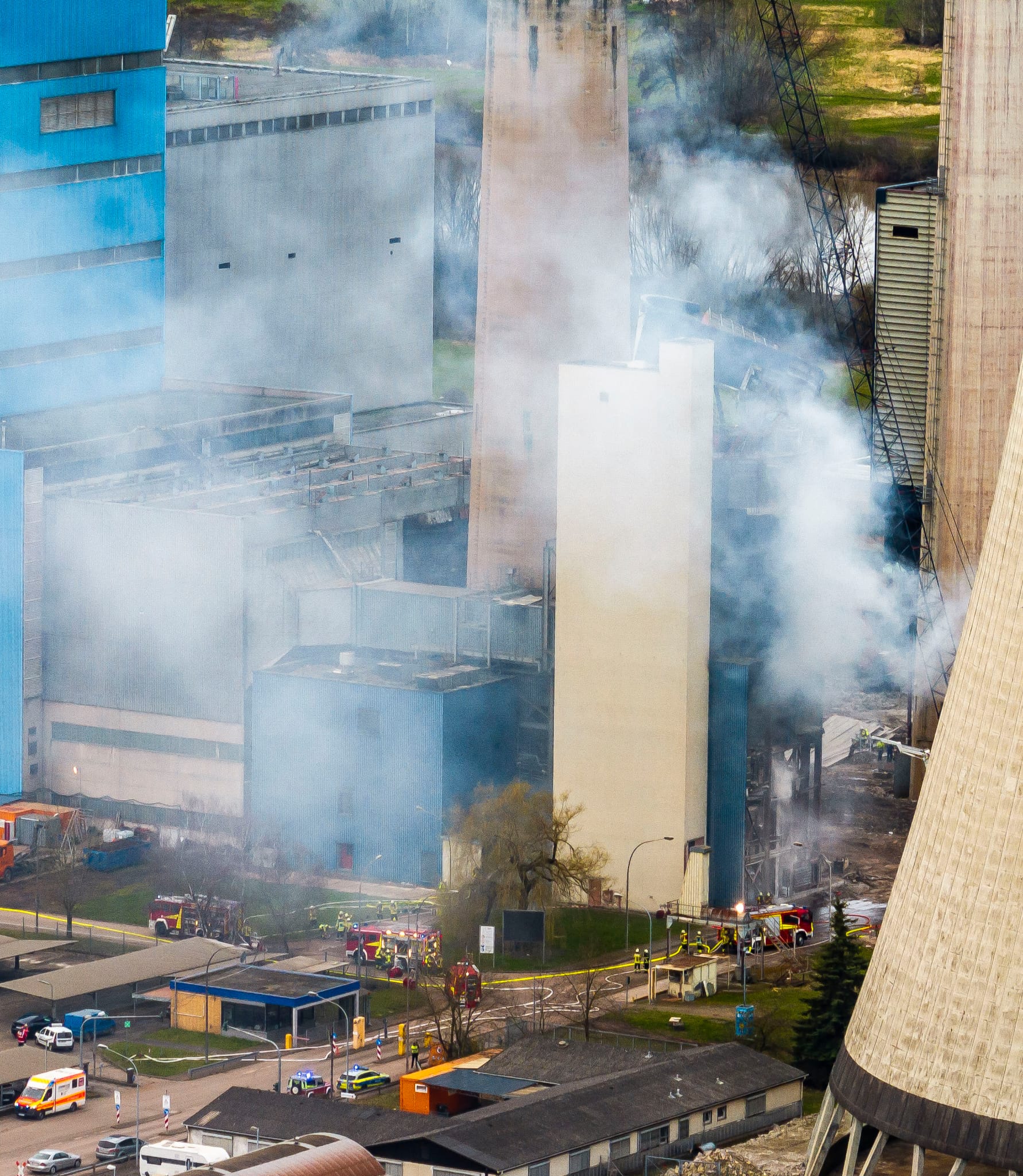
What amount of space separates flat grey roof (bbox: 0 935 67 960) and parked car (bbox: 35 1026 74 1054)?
425 centimetres

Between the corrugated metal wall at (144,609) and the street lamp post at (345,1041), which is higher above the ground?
the corrugated metal wall at (144,609)

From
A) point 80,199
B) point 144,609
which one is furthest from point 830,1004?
point 80,199

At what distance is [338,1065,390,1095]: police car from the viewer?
4553 centimetres

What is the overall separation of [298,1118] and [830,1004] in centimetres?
979

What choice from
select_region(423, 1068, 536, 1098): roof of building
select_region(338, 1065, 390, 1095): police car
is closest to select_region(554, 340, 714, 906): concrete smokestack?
select_region(338, 1065, 390, 1095): police car

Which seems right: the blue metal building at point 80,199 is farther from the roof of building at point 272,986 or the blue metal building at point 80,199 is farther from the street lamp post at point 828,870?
the street lamp post at point 828,870

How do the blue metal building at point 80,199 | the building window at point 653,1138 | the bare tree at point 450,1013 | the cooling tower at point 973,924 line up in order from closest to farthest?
the cooling tower at point 973,924, the building window at point 653,1138, the bare tree at point 450,1013, the blue metal building at point 80,199

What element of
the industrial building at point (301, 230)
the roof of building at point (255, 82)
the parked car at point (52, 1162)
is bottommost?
the parked car at point (52, 1162)

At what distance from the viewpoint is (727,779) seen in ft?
184

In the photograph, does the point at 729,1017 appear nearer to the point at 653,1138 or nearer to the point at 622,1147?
the point at 653,1138

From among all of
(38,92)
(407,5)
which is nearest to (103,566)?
(38,92)

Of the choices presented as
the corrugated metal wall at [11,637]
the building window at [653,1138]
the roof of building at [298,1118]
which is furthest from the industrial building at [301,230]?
the building window at [653,1138]

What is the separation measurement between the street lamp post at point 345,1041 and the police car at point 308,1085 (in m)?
0.13

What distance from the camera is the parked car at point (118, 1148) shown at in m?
42.4
